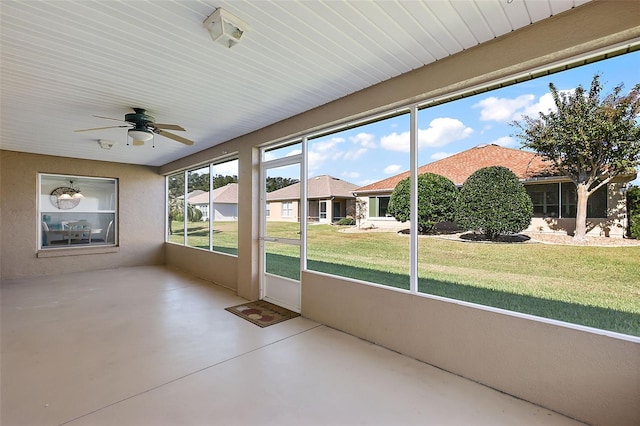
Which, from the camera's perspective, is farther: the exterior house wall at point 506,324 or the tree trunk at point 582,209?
the tree trunk at point 582,209

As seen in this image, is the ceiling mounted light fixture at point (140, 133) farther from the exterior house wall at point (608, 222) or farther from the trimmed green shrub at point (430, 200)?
the exterior house wall at point (608, 222)

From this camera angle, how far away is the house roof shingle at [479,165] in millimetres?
2936

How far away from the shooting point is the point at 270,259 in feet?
15.1

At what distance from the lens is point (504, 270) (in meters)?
4.45

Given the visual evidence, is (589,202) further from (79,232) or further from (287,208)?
(79,232)

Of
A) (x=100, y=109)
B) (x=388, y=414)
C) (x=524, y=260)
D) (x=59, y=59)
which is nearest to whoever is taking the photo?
(x=388, y=414)

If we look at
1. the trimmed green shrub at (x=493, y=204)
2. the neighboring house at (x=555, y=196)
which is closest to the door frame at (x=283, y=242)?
the neighboring house at (x=555, y=196)

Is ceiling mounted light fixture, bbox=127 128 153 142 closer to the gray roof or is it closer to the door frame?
the door frame

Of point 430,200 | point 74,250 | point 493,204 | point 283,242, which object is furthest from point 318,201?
point 74,250

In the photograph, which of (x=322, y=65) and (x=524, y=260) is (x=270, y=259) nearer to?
(x=322, y=65)

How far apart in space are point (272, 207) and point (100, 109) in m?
2.48

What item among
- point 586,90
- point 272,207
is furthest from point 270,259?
point 586,90

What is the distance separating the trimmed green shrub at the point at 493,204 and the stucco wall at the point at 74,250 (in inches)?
280

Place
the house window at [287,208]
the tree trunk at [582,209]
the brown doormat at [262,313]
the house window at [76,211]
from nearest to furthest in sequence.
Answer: the tree trunk at [582,209], the brown doormat at [262,313], the house window at [287,208], the house window at [76,211]
